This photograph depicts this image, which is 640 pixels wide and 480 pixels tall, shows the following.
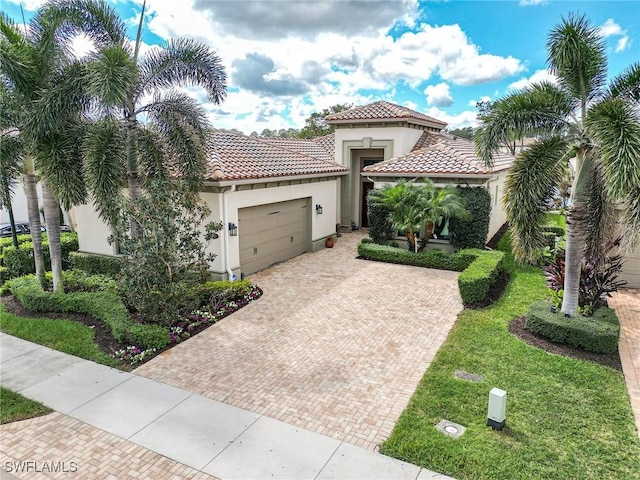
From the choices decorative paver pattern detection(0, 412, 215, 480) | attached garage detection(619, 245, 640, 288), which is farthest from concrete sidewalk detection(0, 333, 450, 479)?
attached garage detection(619, 245, 640, 288)

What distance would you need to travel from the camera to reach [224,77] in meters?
10.7

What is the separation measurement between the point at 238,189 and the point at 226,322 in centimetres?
437

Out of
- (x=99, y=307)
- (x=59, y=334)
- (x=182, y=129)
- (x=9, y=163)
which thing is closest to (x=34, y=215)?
(x=9, y=163)

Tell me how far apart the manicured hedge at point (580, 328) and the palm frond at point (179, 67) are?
30.9 feet

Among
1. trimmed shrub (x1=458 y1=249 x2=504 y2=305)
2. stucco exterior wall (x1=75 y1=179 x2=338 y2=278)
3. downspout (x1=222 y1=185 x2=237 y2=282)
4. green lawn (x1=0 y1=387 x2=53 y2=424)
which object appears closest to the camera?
green lawn (x1=0 y1=387 x2=53 y2=424)

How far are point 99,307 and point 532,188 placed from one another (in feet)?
33.0

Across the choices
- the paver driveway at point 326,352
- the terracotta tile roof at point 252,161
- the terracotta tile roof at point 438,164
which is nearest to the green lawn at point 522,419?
the paver driveway at point 326,352

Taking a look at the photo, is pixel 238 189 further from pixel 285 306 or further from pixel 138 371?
pixel 138 371

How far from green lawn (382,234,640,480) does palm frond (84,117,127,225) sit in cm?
787

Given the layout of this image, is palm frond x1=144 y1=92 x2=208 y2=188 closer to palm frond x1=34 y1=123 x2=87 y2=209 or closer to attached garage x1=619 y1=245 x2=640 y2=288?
palm frond x1=34 y1=123 x2=87 y2=209

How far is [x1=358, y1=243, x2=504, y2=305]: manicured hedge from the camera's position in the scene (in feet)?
35.4

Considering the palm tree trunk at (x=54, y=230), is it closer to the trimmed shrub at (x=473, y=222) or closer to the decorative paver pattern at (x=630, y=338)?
the trimmed shrub at (x=473, y=222)

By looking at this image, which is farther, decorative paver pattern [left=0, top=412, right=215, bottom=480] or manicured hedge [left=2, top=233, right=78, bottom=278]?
manicured hedge [left=2, top=233, right=78, bottom=278]

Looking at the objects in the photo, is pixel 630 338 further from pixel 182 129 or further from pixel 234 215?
pixel 182 129
